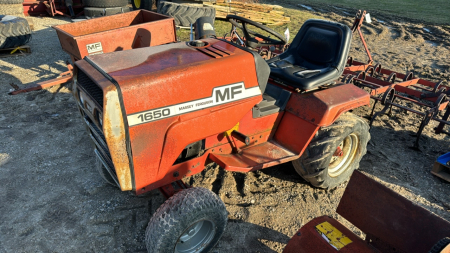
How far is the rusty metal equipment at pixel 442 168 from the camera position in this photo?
3492mm

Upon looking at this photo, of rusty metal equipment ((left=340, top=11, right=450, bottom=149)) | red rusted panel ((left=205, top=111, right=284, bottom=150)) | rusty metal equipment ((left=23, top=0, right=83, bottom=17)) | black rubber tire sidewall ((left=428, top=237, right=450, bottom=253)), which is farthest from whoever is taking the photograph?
rusty metal equipment ((left=23, top=0, right=83, bottom=17))

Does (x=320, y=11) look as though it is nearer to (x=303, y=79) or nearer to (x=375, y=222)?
(x=303, y=79)

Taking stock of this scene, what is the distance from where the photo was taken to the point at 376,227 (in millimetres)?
2184

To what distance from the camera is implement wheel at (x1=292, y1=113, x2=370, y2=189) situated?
9.43ft

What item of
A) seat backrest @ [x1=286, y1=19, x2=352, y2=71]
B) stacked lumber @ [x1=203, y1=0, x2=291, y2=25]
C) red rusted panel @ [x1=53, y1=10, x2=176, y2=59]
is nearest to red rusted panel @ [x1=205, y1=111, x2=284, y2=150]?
seat backrest @ [x1=286, y1=19, x2=352, y2=71]

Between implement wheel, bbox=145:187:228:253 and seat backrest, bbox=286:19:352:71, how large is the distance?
191 cm

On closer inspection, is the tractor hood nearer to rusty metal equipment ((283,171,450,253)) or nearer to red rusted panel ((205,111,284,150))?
red rusted panel ((205,111,284,150))

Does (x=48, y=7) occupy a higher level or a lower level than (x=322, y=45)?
lower

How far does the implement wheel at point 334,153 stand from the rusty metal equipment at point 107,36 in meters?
3.34

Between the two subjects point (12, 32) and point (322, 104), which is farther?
point (12, 32)

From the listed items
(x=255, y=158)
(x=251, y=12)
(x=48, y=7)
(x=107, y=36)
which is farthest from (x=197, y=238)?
(x=48, y=7)

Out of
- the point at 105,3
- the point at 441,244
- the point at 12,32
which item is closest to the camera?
the point at 441,244

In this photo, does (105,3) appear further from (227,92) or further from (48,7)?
(227,92)

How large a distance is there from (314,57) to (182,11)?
555 cm
